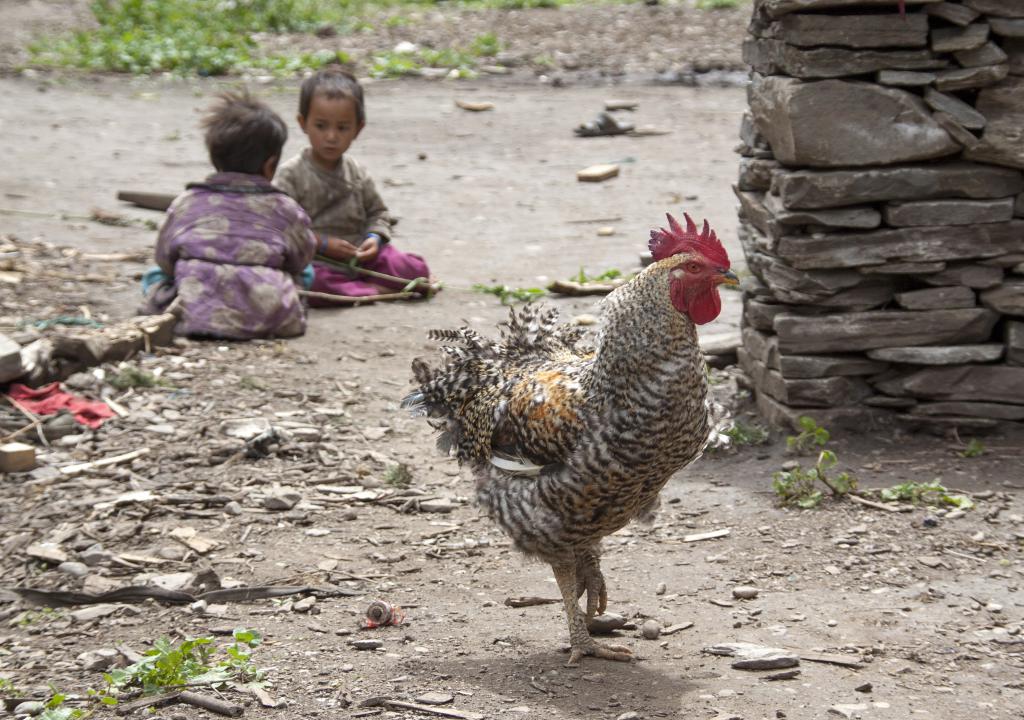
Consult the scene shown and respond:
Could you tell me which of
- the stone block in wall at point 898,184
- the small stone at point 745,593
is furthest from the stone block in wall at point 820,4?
the small stone at point 745,593

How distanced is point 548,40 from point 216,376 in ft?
37.7

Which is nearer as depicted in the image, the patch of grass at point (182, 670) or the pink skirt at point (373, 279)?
the patch of grass at point (182, 670)

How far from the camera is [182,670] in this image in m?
4.16

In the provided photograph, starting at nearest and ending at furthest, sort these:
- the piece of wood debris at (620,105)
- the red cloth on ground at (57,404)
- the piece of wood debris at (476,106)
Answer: the red cloth on ground at (57,404), the piece of wood debris at (620,105), the piece of wood debris at (476,106)

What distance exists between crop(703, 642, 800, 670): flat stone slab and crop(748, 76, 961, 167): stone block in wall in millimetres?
2455

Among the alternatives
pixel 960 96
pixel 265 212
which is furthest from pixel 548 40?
pixel 960 96

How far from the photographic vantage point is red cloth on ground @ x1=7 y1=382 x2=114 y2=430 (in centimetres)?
662

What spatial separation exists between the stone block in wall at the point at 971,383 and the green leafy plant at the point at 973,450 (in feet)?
0.70

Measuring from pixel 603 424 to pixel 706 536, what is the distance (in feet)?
5.19

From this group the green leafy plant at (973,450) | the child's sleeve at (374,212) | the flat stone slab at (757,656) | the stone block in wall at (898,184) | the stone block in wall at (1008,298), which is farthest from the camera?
the child's sleeve at (374,212)

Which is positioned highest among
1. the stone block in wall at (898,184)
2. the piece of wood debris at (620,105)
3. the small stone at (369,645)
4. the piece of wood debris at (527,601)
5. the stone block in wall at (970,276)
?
the stone block in wall at (898,184)

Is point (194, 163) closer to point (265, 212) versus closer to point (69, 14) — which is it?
point (265, 212)

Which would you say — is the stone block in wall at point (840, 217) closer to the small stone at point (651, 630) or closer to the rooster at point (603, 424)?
the rooster at point (603, 424)

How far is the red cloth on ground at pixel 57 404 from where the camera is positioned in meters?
6.62
